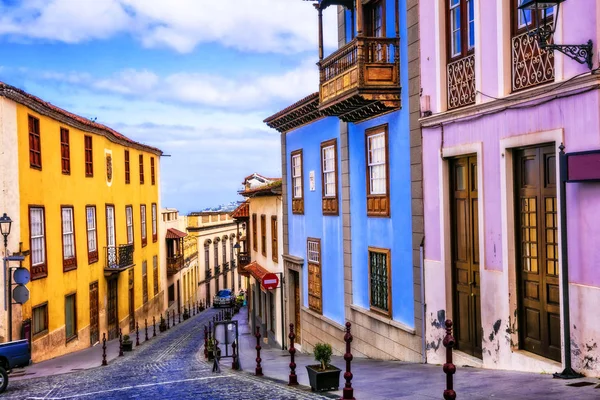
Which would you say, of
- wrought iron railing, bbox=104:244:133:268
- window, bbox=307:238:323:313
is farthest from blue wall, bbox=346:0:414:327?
wrought iron railing, bbox=104:244:133:268

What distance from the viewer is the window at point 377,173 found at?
1555 cm

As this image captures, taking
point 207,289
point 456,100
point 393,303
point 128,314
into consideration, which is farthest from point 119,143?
point 207,289

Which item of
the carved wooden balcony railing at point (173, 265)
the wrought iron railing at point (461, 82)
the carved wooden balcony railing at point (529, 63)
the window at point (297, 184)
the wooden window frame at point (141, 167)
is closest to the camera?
the carved wooden balcony railing at point (529, 63)

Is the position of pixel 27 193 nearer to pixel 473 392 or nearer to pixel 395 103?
pixel 395 103

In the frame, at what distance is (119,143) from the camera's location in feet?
114

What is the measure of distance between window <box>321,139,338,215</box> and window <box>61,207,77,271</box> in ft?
35.0

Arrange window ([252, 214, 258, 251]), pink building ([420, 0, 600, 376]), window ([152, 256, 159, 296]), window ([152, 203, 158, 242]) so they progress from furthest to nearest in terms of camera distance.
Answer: window ([152, 203, 158, 242]) → window ([152, 256, 159, 296]) → window ([252, 214, 258, 251]) → pink building ([420, 0, 600, 376])

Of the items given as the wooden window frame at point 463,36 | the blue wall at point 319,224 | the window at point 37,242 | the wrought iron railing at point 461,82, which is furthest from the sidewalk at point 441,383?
the window at point 37,242

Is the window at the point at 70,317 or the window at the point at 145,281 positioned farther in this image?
the window at the point at 145,281

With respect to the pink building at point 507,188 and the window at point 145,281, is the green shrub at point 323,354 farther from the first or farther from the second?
the window at point 145,281

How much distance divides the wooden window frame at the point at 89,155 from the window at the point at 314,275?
38.9ft

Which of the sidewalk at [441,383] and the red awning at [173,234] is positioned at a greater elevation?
the red awning at [173,234]

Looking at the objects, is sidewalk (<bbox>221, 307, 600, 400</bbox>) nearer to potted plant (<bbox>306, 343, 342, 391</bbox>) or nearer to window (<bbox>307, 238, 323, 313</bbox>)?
potted plant (<bbox>306, 343, 342, 391</bbox>)

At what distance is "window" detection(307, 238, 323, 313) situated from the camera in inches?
826
